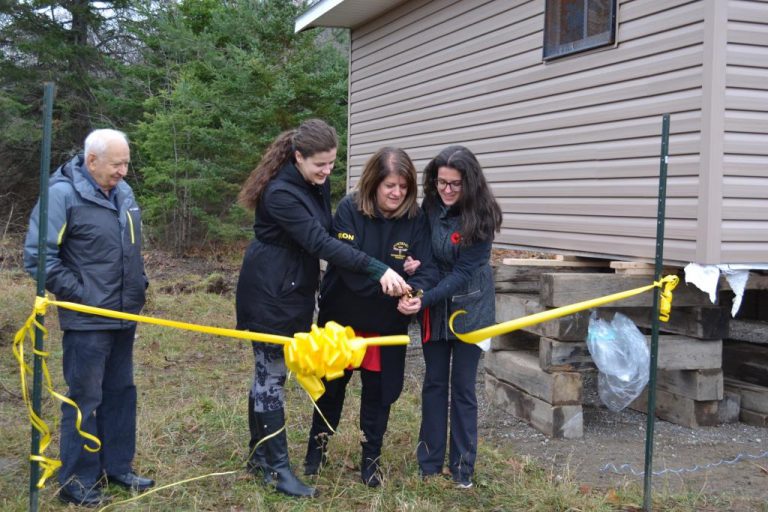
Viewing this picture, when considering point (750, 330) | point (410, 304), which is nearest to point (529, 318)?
point (410, 304)

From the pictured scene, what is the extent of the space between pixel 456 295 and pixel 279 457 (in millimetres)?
1218

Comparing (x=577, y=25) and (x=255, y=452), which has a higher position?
(x=577, y=25)

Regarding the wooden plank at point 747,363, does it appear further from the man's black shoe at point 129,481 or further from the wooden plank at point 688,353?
the man's black shoe at point 129,481

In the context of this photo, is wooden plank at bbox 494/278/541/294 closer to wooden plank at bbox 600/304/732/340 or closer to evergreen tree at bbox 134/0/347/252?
wooden plank at bbox 600/304/732/340

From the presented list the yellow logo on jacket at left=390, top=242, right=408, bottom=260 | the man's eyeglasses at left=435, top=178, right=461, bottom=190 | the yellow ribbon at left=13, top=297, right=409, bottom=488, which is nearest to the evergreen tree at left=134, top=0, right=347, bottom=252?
the man's eyeglasses at left=435, top=178, right=461, bottom=190

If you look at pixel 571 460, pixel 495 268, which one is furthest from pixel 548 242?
pixel 571 460

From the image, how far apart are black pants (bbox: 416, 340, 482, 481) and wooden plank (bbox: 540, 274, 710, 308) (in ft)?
4.18

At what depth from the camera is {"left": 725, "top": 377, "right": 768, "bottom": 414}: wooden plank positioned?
5.45m

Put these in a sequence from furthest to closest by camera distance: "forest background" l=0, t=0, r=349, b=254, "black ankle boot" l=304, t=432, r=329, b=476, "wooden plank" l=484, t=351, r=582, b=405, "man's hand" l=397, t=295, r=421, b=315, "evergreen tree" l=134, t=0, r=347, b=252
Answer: "forest background" l=0, t=0, r=349, b=254 < "evergreen tree" l=134, t=0, r=347, b=252 < "wooden plank" l=484, t=351, r=582, b=405 < "black ankle boot" l=304, t=432, r=329, b=476 < "man's hand" l=397, t=295, r=421, b=315

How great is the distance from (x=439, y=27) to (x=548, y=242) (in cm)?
301

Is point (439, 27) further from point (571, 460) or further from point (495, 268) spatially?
point (571, 460)

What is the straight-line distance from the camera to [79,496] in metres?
3.53

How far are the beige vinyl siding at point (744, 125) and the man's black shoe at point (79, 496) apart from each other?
3965mm

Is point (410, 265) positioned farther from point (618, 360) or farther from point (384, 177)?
point (618, 360)
